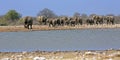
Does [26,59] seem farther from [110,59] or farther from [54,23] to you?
[54,23]

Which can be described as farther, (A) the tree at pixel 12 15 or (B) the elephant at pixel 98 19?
(A) the tree at pixel 12 15

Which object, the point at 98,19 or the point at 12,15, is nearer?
the point at 98,19

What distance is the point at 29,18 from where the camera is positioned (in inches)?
3093

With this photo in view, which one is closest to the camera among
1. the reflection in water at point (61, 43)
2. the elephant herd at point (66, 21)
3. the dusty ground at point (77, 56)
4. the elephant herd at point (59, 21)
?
the dusty ground at point (77, 56)

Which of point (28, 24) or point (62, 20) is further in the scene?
point (62, 20)

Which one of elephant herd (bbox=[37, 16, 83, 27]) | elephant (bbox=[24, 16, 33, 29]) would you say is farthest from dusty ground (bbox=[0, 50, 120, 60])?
elephant herd (bbox=[37, 16, 83, 27])

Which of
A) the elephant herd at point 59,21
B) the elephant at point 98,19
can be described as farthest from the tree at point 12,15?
the elephant at point 98,19

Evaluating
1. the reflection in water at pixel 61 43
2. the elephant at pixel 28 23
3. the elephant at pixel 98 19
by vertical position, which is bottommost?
the elephant at pixel 98 19

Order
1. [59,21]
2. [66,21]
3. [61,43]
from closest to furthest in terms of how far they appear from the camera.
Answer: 1. [61,43]
2. [59,21]
3. [66,21]

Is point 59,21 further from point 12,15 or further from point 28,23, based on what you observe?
point 12,15

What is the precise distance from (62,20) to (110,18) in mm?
11456

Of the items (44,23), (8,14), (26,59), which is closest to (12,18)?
(8,14)

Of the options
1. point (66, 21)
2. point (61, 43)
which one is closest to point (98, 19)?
point (66, 21)

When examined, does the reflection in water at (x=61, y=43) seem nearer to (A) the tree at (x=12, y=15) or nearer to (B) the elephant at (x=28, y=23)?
(B) the elephant at (x=28, y=23)
